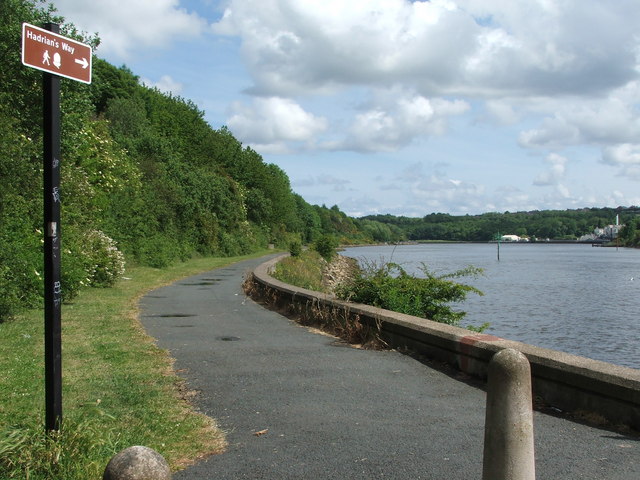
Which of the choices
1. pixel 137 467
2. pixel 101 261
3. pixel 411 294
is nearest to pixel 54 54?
pixel 137 467

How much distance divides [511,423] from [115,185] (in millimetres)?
26700

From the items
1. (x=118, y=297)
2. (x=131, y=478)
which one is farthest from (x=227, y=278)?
(x=131, y=478)

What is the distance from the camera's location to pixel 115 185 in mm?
27891

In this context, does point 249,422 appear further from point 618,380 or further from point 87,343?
point 87,343

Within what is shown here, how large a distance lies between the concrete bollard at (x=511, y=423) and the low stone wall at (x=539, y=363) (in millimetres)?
2420

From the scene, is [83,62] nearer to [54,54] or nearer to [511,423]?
[54,54]

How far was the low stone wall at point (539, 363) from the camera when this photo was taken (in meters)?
5.31

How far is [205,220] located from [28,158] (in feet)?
100

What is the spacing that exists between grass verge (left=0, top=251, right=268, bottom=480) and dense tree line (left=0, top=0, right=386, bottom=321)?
2188 mm

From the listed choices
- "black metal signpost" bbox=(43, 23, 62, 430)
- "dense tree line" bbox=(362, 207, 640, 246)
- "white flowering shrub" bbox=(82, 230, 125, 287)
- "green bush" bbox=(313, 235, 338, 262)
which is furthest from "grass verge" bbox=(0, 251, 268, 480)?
"dense tree line" bbox=(362, 207, 640, 246)

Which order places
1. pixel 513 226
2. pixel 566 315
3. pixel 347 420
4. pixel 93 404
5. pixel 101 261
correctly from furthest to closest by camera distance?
pixel 513 226
pixel 566 315
pixel 101 261
pixel 93 404
pixel 347 420

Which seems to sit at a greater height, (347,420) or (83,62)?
(83,62)

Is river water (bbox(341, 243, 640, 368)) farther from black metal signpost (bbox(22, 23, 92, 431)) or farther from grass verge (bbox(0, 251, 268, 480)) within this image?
black metal signpost (bbox(22, 23, 92, 431))

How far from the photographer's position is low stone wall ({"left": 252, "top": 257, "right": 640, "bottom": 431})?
5.31 m
